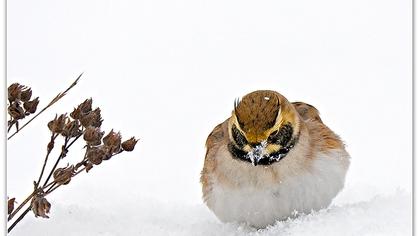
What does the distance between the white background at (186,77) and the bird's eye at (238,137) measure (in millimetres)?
551

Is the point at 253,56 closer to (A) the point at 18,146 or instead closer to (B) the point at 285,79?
(B) the point at 285,79

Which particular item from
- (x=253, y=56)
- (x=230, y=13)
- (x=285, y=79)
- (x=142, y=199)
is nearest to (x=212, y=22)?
(x=230, y=13)

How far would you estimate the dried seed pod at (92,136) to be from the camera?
299 centimetres

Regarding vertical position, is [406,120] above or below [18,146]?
above

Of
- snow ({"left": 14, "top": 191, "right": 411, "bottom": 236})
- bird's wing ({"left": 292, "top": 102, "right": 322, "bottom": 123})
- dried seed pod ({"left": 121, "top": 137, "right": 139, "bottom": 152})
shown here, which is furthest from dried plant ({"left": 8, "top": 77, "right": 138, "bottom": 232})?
bird's wing ({"left": 292, "top": 102, "right": 322, "bottom": 123})

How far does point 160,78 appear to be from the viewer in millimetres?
4828

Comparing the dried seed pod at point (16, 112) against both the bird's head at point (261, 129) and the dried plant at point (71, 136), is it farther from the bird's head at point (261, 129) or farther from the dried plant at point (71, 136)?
the bird's head at point (261, 129)

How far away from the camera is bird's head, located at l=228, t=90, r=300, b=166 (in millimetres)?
3400

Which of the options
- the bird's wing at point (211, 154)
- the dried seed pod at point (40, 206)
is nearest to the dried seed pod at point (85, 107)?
the dried seed pod at point (40, 206)

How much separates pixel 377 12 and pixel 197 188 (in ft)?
5.06

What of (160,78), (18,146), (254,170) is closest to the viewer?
(254,170)

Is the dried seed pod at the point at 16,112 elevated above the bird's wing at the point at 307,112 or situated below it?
below

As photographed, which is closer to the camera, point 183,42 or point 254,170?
point 254,170

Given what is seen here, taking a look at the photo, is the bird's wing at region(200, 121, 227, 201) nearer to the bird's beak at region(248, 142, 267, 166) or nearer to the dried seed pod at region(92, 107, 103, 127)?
the bird's beak at region(248, 142, 267, 166)
